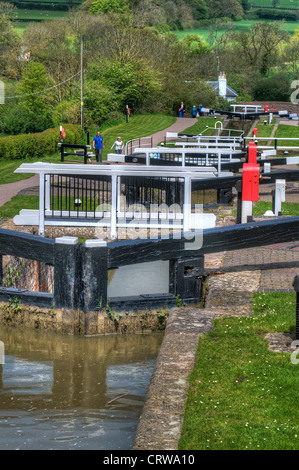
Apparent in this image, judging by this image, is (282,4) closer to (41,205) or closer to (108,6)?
(108,6)

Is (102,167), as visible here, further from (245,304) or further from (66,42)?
(66,42)

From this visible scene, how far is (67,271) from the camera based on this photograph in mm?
11109

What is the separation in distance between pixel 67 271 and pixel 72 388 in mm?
2139

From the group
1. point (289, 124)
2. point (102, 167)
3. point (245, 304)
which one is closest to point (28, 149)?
point (289, 124)

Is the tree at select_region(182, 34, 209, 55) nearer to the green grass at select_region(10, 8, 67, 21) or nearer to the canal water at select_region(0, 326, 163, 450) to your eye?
the green grass at select_region(10, 8, 67, 21)

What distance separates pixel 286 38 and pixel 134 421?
80888 millimetres

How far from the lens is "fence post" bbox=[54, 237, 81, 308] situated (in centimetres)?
1106

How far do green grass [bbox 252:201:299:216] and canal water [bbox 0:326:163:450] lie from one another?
8051mm

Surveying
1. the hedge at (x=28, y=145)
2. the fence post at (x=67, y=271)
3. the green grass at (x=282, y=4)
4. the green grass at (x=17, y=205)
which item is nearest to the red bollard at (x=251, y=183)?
the fence post at (x=67, y=271)

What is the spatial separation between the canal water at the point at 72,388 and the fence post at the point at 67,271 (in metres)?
0.53

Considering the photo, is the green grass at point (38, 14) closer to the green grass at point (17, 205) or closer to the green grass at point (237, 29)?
the green grass at point (237, 29)

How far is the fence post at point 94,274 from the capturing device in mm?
11047

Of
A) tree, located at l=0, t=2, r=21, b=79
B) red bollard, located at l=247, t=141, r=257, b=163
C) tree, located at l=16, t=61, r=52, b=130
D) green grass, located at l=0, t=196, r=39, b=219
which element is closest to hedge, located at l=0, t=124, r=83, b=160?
tree, located at l=16, t=61, r=52, b=130

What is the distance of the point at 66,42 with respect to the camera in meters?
70.0
